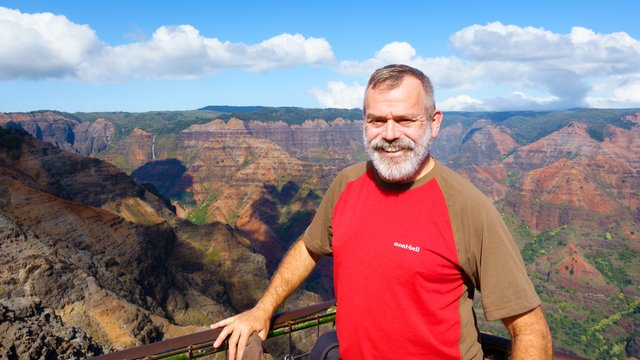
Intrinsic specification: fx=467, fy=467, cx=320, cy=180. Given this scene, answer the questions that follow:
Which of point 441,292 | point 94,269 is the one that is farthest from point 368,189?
point 94,269

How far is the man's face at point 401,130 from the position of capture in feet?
12.2

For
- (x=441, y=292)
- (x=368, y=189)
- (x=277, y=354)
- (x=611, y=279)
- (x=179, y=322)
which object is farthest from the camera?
(x=611, y=279)

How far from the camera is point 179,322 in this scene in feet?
117

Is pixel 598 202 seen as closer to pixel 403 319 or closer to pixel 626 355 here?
pixel 626 355

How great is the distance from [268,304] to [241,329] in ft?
1.37

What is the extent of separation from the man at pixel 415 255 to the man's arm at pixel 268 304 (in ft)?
0.18

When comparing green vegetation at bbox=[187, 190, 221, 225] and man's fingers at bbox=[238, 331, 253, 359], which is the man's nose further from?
green vegetation at bbox=[187, 190, 221, 225]

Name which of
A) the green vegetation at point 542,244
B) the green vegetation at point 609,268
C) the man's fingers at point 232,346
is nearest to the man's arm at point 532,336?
the man's fingers at point 232,346

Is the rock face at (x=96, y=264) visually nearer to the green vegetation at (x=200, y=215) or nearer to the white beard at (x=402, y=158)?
the white beard at (x=402, y=158)

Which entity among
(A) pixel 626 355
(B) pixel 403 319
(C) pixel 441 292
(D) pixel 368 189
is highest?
(D) pixel 368 189

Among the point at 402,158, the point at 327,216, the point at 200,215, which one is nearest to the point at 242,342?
the point at 327,216

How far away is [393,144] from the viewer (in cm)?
384

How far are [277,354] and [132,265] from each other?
16210 mm

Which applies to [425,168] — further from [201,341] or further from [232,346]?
[201,341]
